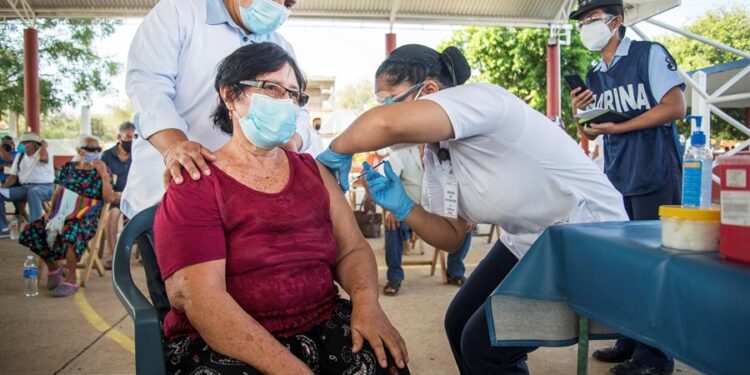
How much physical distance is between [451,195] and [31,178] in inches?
354

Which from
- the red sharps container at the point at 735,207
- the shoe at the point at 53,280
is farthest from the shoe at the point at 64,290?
the red sharps container at the point at 735,207

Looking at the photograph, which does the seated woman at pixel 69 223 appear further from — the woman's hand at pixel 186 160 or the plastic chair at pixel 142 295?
the woman's hand at pixel 186 160

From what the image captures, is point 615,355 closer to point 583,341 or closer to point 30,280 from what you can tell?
point 583,341

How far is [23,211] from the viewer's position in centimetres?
940

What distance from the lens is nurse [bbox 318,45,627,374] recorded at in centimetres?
168

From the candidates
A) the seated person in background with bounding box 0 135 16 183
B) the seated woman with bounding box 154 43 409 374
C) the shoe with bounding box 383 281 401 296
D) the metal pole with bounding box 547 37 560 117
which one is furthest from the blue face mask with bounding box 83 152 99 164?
the metal pole with bounding box 547 37 560 117

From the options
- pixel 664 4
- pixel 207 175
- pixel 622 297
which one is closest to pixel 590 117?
pixel 622 297

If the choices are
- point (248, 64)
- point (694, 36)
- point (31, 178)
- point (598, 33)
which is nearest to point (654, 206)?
point (598, 33)

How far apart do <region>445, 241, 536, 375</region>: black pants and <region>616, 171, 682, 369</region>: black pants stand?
1.00 meters

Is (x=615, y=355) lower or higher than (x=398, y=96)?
lower

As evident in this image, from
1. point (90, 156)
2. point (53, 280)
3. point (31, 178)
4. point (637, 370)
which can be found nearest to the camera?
point (637, 370)

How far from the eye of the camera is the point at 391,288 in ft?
16.2

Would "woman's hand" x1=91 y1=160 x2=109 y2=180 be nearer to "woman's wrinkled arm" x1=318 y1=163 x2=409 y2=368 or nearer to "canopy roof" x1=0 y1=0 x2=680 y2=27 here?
"woman's wrinkled arm" x1=318 y1=163 x2=409 y2=368

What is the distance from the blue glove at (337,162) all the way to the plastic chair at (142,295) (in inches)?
24.3
